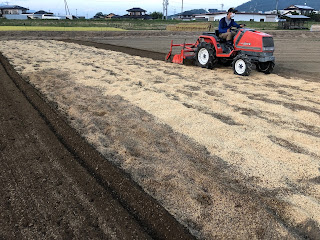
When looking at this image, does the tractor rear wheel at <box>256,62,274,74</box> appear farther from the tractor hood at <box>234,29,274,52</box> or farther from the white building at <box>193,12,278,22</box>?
the white building at <box>193,12,278,22</box>

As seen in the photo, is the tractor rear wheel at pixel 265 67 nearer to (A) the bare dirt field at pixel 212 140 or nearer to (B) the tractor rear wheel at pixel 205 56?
(A) the bare dirt field at pixel 212 140

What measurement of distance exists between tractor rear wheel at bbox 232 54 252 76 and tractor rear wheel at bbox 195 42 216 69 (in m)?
0.87

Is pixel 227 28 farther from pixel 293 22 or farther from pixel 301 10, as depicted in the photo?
pixel 301 10

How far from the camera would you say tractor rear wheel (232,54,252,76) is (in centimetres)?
830

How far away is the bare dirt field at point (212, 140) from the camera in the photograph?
2738 mm

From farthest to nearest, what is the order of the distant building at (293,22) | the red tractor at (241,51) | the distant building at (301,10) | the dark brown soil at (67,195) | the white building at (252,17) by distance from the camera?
the distant building at (301,10)
the white building at (252,17)
the distant building at (293,22)
the red tractor at (241,51)
the dark brown soil at (67,195)

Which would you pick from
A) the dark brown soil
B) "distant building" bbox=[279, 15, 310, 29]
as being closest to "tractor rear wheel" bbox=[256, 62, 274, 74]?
the dark brown soil

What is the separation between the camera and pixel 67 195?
9.71 ft

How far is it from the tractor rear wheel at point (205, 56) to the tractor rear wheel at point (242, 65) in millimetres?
867

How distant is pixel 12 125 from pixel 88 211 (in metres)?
2.73

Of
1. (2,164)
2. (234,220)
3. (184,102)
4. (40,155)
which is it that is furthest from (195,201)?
(184,102)

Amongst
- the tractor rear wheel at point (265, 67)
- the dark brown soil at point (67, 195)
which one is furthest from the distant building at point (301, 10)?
the dark brown soil at point (67, 195)

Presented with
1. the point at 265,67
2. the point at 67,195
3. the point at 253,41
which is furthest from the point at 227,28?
the point at 67,195

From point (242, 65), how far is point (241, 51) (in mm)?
437
